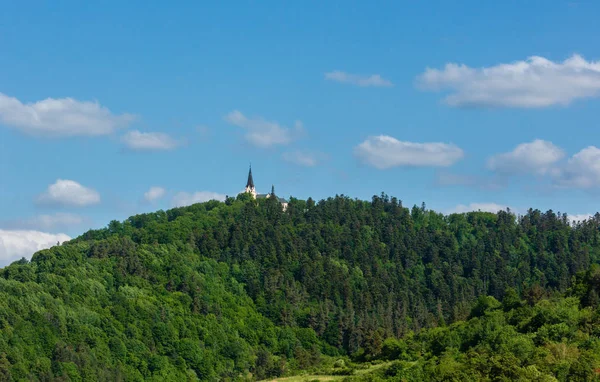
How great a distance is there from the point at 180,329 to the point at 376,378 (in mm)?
93093

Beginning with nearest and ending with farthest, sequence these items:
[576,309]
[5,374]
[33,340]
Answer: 1. [576,309]
2. [5,374]
3. [33,340]

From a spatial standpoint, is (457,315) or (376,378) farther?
(457,315)

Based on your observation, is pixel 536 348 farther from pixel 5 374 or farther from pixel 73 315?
pixel 73 315

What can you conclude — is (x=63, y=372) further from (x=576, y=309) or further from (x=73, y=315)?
(x=576, y=309)

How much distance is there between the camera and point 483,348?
106m

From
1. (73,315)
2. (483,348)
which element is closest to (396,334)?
(73,315)

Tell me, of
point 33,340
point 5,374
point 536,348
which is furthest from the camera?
point 33,340

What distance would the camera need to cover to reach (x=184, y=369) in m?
180

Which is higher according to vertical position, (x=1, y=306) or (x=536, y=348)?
(x=1, y=306)

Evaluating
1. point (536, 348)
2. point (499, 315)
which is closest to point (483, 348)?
point (536, 348)

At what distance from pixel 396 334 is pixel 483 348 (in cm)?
8833

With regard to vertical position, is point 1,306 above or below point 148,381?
above

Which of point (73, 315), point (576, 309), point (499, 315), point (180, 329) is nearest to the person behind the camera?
point (576, 309)

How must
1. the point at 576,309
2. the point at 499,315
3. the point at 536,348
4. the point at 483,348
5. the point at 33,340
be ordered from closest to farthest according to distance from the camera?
1. the point at 536,348
2. the point at 483,348
3. the point at 576,309
4. the point at 499,315
5. the point at 33,340
